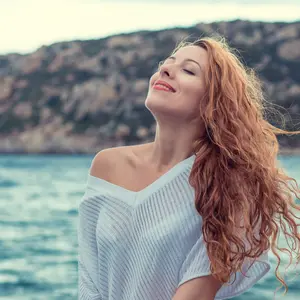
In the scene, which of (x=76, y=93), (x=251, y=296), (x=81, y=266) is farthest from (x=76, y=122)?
(x=81, y=266)

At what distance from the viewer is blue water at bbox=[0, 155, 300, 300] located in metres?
7.96

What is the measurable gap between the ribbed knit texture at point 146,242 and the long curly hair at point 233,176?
1.9 inches

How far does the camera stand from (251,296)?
22.2 ft

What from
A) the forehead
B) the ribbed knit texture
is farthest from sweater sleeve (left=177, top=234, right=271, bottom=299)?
the forehead

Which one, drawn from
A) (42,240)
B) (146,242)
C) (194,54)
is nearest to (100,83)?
(42,240)

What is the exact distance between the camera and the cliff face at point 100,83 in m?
41.8

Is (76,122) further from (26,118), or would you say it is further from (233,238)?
(233,238)

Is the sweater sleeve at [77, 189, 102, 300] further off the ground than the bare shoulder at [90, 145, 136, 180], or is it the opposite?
the bare shoulder at [90, 145, 136, 180]

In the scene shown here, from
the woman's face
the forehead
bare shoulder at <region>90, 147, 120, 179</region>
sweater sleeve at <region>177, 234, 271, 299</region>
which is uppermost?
the forehead

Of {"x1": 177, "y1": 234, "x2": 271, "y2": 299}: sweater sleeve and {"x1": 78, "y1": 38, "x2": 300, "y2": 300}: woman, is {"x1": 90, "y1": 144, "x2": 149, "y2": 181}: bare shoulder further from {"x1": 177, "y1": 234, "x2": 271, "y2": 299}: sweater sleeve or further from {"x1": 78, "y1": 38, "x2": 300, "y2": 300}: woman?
{"x1": 177, "y1": 234, "x2": 271, "y2": 299}: sweater sleeve

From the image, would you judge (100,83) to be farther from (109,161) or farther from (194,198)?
(194,198)

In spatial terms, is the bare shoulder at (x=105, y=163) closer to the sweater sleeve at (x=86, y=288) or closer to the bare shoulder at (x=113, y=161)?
A: the bare shoulder at (x=113, y=161)

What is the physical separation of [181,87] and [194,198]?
272 millimetres

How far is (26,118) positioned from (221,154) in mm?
44097
